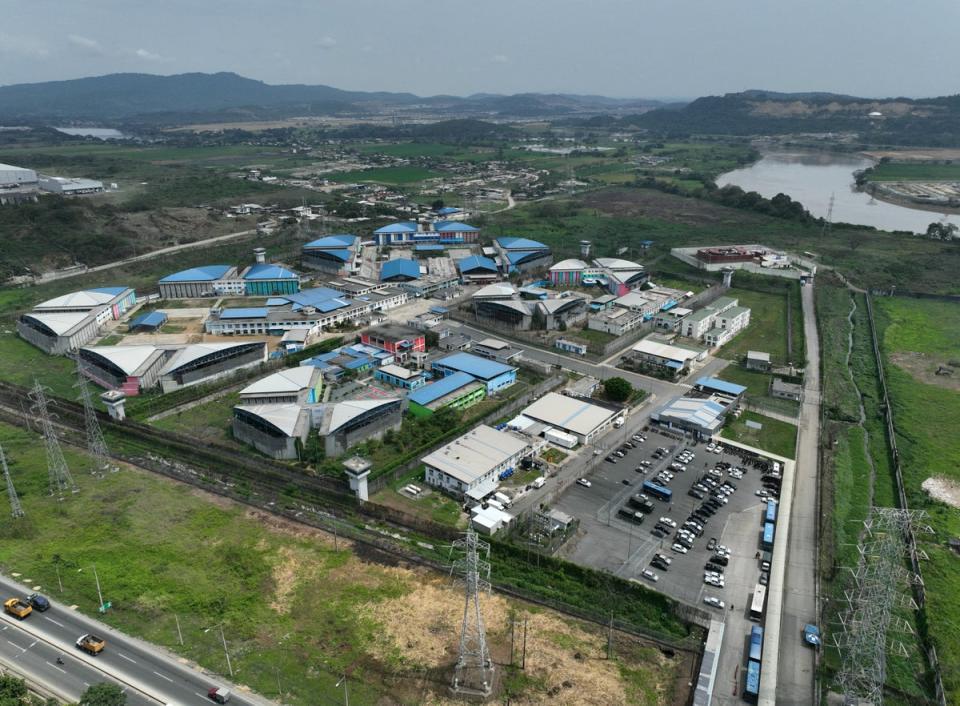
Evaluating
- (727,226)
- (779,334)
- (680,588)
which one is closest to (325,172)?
(727,226)

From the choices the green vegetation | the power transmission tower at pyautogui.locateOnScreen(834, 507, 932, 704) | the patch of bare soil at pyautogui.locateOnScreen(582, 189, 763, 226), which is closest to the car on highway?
the power transmission tower at pyautogui.locateOnScreen(834, 507, 932, 704)

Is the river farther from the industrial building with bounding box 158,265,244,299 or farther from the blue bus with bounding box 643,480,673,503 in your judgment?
the industrial building with bounding box 158,265,244,299

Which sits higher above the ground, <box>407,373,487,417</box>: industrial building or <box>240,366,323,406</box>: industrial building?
<box>240,366,323,406</box>: industrial building

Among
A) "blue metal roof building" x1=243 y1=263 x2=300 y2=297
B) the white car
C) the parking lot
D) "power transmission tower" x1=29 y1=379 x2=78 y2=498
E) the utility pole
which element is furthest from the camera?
"blue metal roof building" x1=243 y1=263 x2=300 y2=297

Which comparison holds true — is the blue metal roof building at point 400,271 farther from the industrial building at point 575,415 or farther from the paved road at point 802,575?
the paved road at point 802,575

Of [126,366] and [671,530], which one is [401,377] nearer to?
[126,366]

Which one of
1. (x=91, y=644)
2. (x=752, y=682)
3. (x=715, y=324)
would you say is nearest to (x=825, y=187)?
(x=715, y=324)

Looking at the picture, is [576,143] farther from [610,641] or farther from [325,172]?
[610,641]

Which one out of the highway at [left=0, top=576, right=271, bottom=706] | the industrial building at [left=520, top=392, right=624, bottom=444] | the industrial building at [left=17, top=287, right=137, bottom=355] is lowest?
the highway at [left=0, top=576, right=271, bottom=706]
